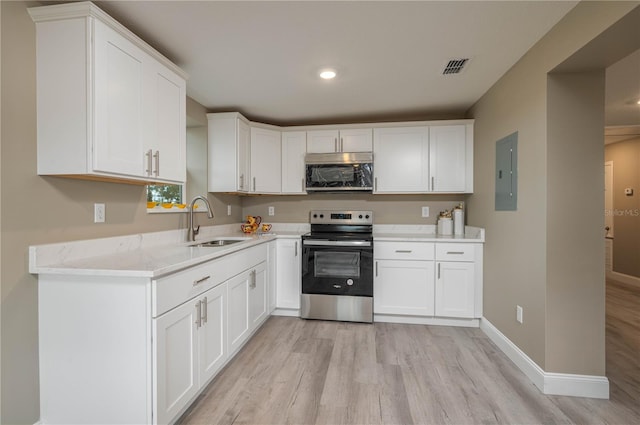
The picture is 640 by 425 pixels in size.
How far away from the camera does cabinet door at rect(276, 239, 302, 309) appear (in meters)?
3.38

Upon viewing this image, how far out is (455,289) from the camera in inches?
122

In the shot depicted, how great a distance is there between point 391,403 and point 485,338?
4.81 ft

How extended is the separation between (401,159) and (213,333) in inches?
102

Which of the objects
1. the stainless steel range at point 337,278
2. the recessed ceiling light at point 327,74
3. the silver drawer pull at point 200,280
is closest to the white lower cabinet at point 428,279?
the stainless steel range at point 337,278

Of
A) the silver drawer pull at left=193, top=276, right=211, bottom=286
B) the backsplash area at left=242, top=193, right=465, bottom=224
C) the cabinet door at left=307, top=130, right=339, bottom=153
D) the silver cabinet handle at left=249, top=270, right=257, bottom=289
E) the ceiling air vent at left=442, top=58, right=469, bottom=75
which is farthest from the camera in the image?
the backsplash area at left=242, top=193, right=465, bottom=224

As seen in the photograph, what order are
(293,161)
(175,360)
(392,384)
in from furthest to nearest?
(293,161) < (392,384) < (175,360)

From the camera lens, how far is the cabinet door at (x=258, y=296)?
108 inches

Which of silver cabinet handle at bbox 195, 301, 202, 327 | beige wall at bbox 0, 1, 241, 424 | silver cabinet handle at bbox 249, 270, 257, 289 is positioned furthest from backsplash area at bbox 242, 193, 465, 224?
beige wall at bbox 0, 1, 241, 424

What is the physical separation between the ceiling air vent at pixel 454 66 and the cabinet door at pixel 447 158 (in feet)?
3.21

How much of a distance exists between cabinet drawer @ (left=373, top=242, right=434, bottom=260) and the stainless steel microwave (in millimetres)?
697

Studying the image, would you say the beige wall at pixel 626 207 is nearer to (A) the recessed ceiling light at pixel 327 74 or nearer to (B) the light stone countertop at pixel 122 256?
(A) the recessed ceiling light at pixel 327 74

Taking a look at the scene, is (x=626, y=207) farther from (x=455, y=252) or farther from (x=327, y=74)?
(x=327, y=74)

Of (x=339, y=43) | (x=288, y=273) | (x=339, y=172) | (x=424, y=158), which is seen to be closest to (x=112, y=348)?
(x=288, y=273)

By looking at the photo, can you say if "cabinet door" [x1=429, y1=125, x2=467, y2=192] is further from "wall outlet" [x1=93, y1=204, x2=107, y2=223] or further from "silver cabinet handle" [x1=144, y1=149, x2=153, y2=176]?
"wall outlet" [x1=93, y1=204, x2=107, y2=223]
